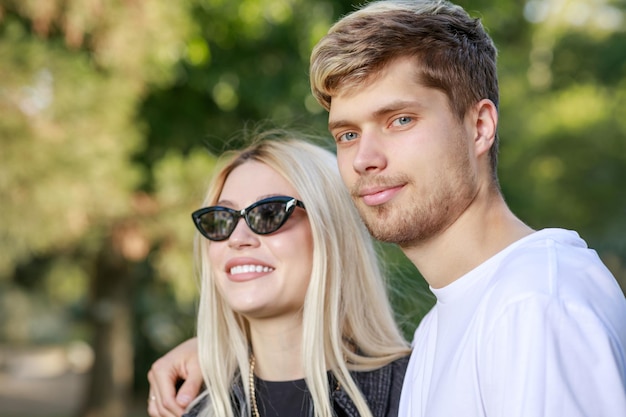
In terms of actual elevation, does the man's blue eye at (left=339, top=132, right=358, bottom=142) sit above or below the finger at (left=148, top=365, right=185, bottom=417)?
above

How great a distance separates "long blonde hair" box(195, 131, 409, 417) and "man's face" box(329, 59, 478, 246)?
2.75ft

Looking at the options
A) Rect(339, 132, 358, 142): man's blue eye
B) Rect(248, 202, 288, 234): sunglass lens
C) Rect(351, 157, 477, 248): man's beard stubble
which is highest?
Rect(248, 202, 288, 234): sunglass lens

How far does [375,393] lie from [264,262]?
0.54m

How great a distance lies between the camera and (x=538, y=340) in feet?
4.25

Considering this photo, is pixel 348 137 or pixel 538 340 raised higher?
pixel 348 137

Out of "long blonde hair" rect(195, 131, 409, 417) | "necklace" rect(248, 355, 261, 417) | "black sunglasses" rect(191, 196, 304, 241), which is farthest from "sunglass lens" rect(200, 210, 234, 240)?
"necklace" rect(248, 355, 261, 417)

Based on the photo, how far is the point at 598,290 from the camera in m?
1.38

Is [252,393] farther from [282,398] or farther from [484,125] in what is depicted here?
[484,125]

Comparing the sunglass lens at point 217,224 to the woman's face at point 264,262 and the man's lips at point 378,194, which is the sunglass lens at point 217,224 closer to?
the woman's face at point 264,262

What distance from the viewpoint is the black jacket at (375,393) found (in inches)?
96.8

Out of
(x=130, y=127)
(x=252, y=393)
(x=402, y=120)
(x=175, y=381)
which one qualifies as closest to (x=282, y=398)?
(x=252, y=393)

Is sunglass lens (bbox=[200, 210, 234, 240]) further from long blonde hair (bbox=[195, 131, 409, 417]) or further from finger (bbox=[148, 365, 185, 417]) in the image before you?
finger (bbox=[148, 365, 185, 417])

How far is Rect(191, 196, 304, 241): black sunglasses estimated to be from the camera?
251 centimetres

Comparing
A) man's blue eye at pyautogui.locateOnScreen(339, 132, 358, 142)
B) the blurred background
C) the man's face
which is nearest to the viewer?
the man's face
